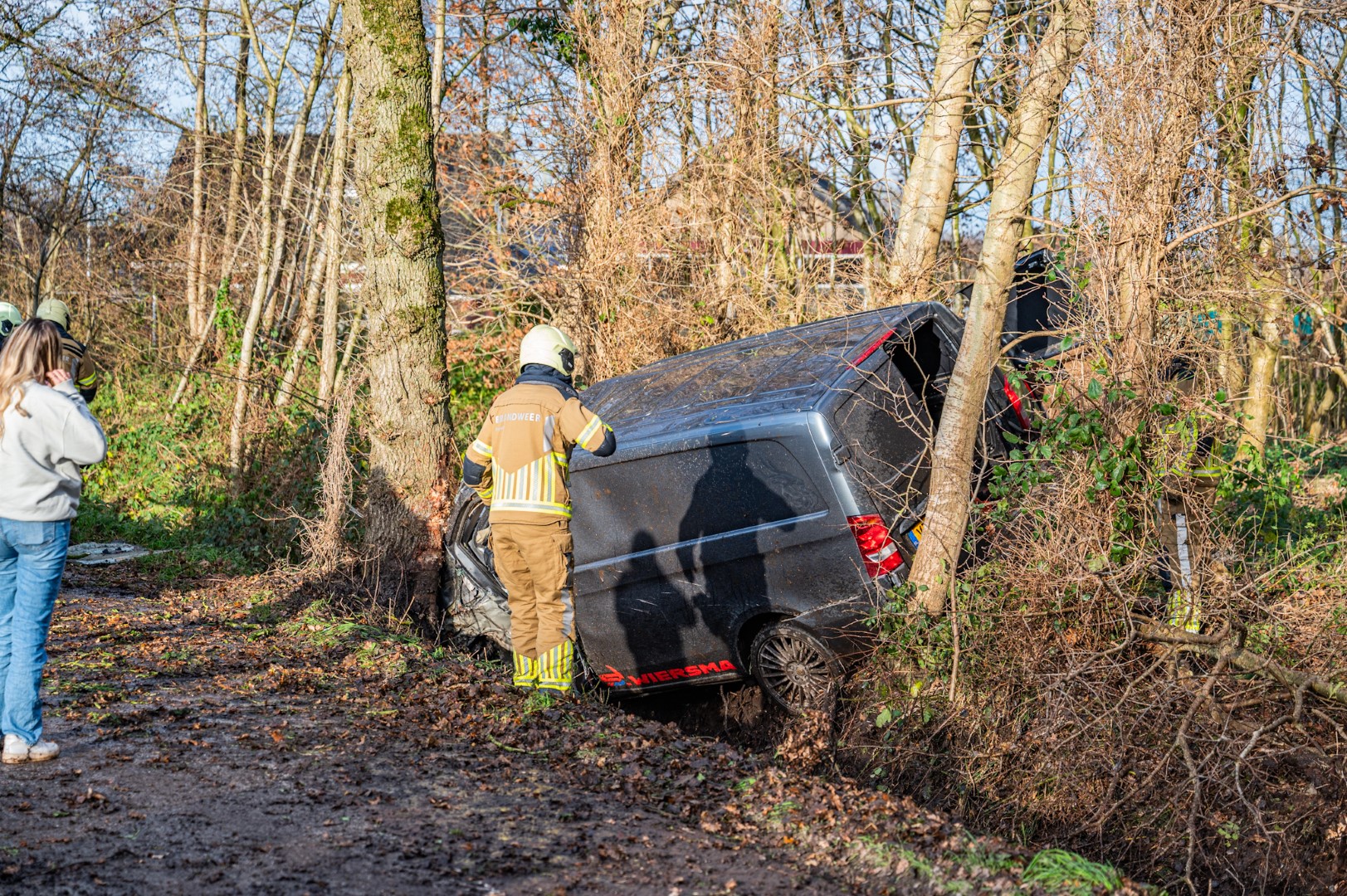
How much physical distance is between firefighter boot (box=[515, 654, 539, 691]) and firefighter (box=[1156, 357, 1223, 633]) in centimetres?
331

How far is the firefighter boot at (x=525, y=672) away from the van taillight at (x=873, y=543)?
6.41ft

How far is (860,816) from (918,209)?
6.92 m

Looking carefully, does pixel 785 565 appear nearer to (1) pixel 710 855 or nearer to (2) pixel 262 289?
(1) pixel 710 855

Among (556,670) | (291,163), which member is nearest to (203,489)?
(291,163)

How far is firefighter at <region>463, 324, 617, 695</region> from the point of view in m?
6.13

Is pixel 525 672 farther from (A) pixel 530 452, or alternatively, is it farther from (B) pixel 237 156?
(B) pixel 237 156

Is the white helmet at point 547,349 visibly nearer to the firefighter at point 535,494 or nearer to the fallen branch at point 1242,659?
the firefighter at point 535,494

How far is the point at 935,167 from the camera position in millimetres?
10055

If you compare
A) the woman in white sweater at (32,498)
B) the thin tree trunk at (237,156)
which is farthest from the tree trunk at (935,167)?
the thin tree trunk at (237,156)

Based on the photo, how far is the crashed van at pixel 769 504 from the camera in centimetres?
582

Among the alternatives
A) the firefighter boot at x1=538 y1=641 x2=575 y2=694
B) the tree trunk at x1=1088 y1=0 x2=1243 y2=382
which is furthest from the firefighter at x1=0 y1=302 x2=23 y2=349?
the tree trunk at x1=1088 y1=0 x2=1243 y2=382

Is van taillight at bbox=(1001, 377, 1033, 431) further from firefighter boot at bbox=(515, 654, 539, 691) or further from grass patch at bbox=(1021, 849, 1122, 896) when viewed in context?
grass patch at bbox=(1021, 849, 1122, 896)

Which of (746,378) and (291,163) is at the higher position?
(291,163)

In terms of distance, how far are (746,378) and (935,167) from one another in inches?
174
